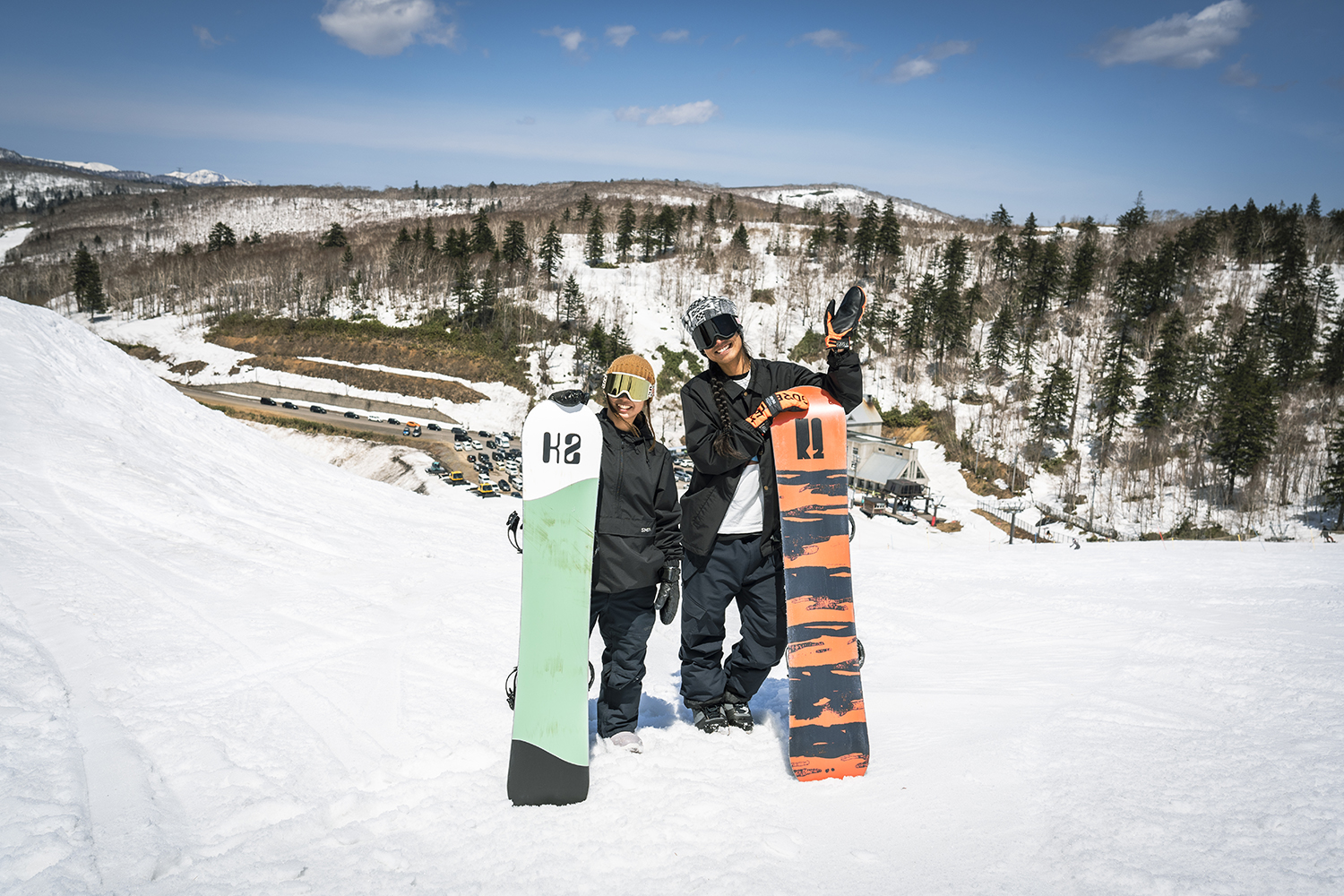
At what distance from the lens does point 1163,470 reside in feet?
163

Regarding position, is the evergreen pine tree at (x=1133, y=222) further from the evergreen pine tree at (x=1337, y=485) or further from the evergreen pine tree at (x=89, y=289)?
the evergreen pine tree at (x=89, y=289)

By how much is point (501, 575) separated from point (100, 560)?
11.4ft

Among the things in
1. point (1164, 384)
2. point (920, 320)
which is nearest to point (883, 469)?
point (1164, 384)

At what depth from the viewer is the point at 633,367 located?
359 centimetres

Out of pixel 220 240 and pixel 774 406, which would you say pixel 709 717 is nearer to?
pixel 774 406

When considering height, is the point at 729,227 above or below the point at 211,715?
above

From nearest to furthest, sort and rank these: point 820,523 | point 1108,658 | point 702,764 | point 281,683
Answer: point 702,764
point 820,523
point 281,683
point 1108,658

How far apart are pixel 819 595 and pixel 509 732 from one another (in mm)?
2024

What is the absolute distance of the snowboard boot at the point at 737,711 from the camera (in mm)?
3758

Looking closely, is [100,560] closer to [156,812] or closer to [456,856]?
[156,812]

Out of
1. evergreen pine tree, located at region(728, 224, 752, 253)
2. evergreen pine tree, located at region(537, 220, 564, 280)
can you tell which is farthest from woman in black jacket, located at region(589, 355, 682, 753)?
evergreen pine tree, located at region(728, 224, 752, 253)

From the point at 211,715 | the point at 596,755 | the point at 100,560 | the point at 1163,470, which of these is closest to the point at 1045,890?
the point at 596,755

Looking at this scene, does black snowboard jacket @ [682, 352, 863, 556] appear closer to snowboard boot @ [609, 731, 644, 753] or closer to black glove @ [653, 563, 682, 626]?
black glove @ [653, 563, 682, 626]

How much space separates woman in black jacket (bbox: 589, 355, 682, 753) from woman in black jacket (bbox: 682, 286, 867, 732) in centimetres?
17
